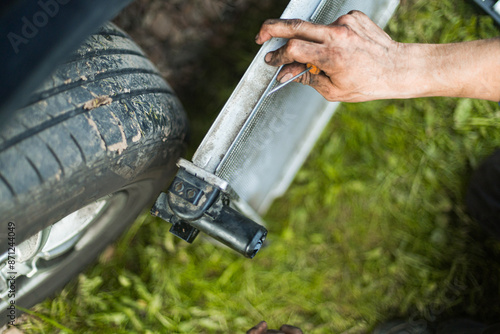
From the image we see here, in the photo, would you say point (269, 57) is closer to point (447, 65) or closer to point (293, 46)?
point (293, 46)

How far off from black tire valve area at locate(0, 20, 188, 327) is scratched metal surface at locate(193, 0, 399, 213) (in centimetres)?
22

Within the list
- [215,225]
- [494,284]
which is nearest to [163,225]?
[215,225]

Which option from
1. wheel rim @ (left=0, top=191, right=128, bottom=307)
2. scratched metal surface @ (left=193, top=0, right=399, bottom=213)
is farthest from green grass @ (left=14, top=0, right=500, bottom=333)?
wheel rim @ (left=0, top=191, right=128, bottom=307)

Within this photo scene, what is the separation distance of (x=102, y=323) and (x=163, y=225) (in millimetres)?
468

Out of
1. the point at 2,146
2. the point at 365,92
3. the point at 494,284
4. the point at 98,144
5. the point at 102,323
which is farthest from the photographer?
the point at 494,284

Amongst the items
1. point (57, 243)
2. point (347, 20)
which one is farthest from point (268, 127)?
point (57, 243)

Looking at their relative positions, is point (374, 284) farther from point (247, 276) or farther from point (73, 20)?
point (73, 20)

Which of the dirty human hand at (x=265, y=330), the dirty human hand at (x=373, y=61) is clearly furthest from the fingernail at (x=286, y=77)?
the dirty human hand at (x=265, y=330)

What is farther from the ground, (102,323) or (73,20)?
(73,20)

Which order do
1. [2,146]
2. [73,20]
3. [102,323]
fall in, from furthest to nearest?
[102,323] → [2,146] → [73,20]

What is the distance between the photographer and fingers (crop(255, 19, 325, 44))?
0.96 m

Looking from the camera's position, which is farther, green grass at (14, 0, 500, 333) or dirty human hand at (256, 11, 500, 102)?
green grass at (14, 0, 500, 333)

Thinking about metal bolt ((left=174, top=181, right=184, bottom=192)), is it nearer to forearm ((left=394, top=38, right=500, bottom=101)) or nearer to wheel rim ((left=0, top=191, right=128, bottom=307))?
wheel rim ((left=0, top=191, right=128, bottom=307))

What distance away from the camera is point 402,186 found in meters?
1.76
